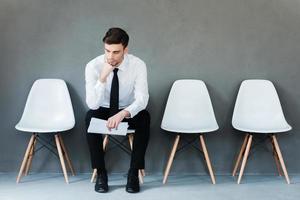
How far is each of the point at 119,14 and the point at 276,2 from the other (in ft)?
4.38

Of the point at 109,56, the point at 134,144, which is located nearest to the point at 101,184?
the point at 134,144

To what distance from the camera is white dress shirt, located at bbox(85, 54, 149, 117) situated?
317 centimetres

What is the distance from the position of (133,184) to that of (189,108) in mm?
838

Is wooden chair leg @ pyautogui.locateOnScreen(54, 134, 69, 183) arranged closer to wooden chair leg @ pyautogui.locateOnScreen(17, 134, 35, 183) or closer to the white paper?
wooden chair leg @ pyautogui.locateOnScreen(17, 134, 35, 183)

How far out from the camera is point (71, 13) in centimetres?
359

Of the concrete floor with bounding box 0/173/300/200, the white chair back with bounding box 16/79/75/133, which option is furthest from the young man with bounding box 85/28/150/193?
the white chair back with bounding box 16/79/75/133

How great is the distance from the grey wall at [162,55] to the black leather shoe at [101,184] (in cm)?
49

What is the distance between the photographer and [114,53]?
309 cm

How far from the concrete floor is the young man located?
136 mm

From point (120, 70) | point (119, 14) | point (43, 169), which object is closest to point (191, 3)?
point (119, 14)

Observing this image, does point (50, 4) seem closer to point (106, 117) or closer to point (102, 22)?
point (102, 22)

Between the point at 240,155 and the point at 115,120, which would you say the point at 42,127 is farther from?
the point at 240,155

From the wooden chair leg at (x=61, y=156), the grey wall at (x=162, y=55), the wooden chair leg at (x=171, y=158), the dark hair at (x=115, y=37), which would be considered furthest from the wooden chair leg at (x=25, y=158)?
the wooden chair leg at (x=171, y=158)

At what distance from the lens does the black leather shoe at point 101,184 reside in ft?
10.4
